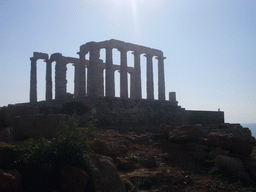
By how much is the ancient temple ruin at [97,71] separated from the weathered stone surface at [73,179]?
17.8 meters

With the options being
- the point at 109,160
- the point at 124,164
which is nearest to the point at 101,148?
the point at 124,164

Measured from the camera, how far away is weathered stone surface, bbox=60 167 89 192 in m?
4.65

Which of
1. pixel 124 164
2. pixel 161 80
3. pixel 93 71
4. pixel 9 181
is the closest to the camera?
pixel 9 181

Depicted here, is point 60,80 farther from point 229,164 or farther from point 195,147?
point 229,164

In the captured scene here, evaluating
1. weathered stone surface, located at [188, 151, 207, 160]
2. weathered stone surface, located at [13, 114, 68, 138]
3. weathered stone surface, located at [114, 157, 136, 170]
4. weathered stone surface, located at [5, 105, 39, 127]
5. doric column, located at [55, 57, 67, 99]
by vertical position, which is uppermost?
doric column, located at [55, 57, 67, 99]

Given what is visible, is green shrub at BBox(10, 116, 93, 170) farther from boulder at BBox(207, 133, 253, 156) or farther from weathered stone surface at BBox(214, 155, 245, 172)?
boulder at BBox(207, 133, 253, 156)

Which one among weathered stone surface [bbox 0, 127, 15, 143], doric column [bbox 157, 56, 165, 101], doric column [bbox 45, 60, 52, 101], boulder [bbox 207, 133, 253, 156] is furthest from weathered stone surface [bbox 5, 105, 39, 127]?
doric column [bbox 157, 56, 165, 101]

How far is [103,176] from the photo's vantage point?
522 centimetres

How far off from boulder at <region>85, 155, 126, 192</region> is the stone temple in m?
13.6

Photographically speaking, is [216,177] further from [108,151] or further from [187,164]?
[108,151]

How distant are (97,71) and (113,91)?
2.63 m

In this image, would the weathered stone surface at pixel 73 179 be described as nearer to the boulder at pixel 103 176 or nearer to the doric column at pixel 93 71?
the boulder at pixel 103 176

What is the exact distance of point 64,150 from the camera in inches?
200

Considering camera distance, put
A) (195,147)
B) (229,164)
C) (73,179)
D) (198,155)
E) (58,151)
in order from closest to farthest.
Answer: (73,179) < (58,151) < (229,164) < (198,155) < (195,147)
